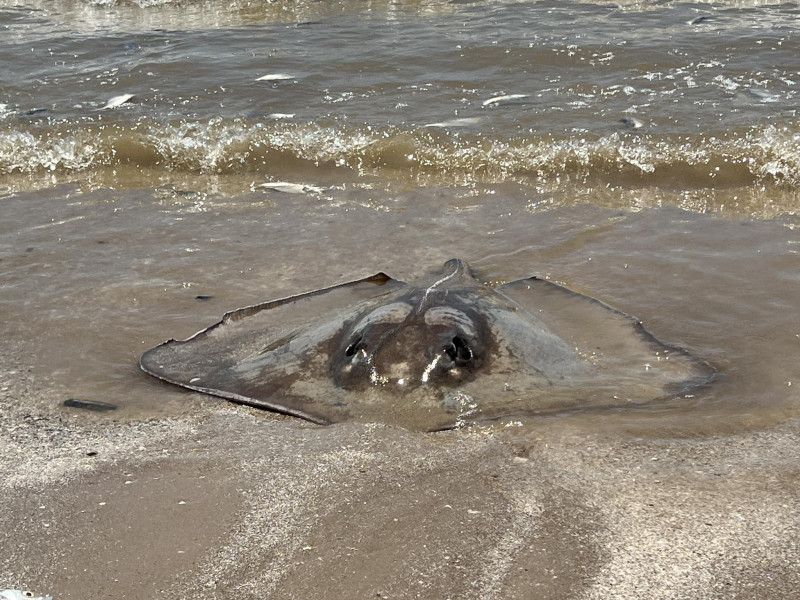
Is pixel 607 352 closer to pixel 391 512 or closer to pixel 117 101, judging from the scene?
pixel 391 512

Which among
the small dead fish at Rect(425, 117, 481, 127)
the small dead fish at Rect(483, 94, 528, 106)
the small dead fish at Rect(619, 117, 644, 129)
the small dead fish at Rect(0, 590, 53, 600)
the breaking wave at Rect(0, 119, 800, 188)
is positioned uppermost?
the small dead fish at Rect(483, 94, 528, 106)

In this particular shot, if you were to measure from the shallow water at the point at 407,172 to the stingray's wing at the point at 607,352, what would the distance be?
0.41 feet

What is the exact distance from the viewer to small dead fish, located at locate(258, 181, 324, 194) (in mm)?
7168

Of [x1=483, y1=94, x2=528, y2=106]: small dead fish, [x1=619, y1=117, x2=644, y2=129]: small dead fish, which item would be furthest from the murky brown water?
[x1=483, y1=94, x2=528, y2=106]: small dead fish

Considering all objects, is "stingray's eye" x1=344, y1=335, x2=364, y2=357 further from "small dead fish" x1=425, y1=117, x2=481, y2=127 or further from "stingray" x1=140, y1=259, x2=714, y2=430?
"small dead fish" x1=425, y1=117, x2=481, y2=127

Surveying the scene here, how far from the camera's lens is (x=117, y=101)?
917cm

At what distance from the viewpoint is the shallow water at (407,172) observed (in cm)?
484

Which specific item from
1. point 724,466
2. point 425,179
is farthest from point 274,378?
point 425,179

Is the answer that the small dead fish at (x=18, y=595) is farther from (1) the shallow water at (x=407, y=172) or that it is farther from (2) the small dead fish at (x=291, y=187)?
(2) the small dead fish at (x=291, y=187)

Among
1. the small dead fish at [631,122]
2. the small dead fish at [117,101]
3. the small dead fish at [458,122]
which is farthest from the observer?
the small dead fish at [117,101]

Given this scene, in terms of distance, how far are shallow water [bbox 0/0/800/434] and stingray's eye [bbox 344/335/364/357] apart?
0.79 meters

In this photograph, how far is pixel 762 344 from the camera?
4.45m

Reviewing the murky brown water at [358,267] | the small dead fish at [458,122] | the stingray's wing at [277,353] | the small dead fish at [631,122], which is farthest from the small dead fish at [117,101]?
the stingray's wing at [277,353]

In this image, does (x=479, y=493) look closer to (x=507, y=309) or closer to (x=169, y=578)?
(x=169, y=578)
